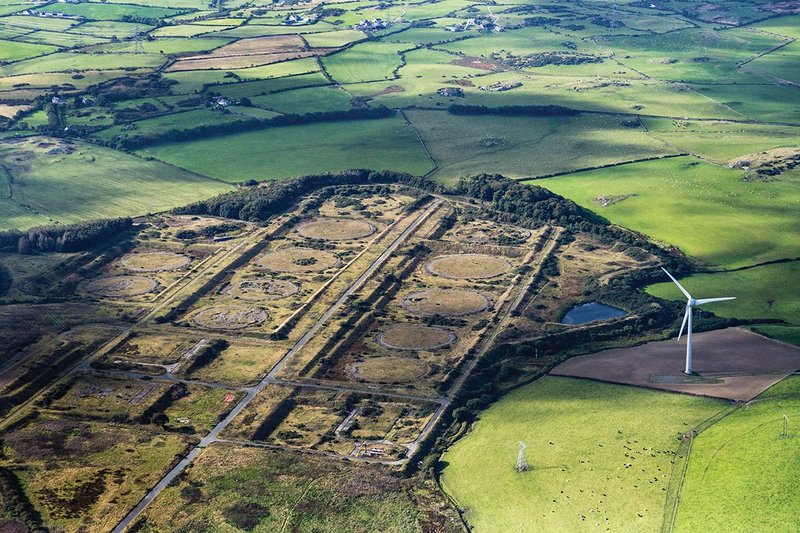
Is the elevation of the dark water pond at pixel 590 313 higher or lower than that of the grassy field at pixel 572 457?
lower

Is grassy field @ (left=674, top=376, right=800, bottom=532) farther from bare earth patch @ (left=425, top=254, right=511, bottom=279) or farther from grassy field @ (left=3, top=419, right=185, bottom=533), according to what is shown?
bare earth patch @ (left=425, top=254, right=511, bottom=279)

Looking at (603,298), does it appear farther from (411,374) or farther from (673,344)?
(411,374)

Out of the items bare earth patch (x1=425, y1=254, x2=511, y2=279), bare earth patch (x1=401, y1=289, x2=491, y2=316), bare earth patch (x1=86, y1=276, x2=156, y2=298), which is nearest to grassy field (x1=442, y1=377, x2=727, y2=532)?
bare earth patch (x1=401, y1=289, x2=491, y2=316)

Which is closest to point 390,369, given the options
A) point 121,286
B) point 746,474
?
point 746,474

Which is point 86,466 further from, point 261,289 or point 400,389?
point 261,289

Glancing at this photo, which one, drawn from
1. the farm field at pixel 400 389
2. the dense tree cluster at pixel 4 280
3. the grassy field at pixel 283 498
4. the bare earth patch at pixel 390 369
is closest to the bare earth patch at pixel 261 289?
the farm field at pixel 400 389

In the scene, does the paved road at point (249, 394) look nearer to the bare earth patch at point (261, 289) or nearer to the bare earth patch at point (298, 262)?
the bare earth patch at point (298, 262)
